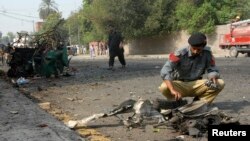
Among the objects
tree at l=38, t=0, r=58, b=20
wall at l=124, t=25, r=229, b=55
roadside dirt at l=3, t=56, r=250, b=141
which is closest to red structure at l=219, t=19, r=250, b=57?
wall at l=124, t=25, r=229, b=55

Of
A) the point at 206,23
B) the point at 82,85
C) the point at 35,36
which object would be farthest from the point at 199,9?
the point at 82,85

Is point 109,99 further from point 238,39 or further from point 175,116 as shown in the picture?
point 238,39

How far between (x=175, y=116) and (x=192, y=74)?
3.96 ft

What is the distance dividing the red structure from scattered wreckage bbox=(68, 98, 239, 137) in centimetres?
2596

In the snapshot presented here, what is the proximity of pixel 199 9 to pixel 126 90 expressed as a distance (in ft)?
116

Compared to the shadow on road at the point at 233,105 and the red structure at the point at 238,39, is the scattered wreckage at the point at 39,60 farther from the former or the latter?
the red structure at the point at 238,39

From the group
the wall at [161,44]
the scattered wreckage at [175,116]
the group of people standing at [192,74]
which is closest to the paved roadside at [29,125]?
the scattered wreckage at [175,116]

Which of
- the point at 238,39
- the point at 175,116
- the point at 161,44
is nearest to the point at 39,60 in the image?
the point at 175,116

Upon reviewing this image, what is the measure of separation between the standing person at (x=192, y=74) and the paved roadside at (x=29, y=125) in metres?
1.69

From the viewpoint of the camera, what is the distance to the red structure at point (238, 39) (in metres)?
31.7

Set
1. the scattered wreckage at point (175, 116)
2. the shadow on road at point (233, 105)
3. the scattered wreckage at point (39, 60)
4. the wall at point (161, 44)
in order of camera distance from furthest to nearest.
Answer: the wall at point (161, 44) < the scattered wreckage at point (39, 60) < the shadow on road at point (233, 105) < the scattered wreckage at point (175, 116)

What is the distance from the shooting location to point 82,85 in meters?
13.1

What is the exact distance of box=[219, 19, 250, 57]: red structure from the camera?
31703mm

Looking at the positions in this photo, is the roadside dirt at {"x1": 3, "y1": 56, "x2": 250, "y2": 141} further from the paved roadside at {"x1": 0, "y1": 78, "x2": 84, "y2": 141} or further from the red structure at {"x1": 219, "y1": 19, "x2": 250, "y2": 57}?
the red structure at {"x1": 219, "y1": 19, "x2": 250, "y2": 57}
